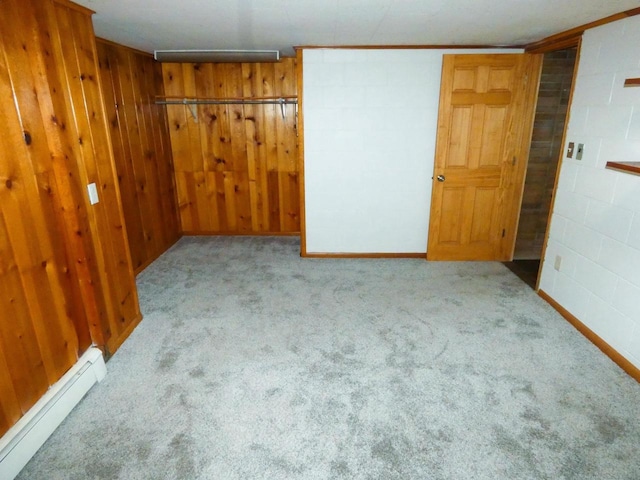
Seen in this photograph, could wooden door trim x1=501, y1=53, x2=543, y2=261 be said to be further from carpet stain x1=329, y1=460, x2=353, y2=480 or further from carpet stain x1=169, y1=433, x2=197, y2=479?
A: carpet stain x1=169, y1=433, x2=197, y2=479

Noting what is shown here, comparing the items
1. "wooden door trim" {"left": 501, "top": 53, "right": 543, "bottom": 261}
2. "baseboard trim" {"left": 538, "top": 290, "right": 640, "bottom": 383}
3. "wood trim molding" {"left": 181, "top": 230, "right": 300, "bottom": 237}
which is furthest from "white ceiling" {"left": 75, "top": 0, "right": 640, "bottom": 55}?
"wood trim molding" {"left": 181, "top": 230, "right": 300, "bottom": 237}

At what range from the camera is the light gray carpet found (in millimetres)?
1807

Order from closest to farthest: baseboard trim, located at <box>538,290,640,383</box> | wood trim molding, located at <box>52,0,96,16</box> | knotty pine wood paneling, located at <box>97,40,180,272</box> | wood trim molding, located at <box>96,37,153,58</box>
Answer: wood trim molding, located at <box>52,0,96,16</box> < baseboard trim, located at <box>538,290,640,383</box> < wood trim molding, located at <box>96,37,153,58</box> < knotty pine wood paneling, located at <box>97,40,180,272</box>

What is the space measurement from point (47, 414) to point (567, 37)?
4.27 meters

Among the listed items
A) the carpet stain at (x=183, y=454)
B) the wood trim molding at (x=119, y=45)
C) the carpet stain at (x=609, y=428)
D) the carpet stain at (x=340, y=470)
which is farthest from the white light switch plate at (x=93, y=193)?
the carpet stain at (x=609, y=428)

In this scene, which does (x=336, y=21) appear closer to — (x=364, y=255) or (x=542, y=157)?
(x=364, y=255)

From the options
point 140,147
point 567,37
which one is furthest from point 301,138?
point 567,37

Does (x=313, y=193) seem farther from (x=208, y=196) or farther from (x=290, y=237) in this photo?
(x=208, y=196)

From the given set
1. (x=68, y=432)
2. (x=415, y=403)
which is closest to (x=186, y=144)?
(x=68, y=432)

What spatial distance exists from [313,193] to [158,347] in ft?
7.31

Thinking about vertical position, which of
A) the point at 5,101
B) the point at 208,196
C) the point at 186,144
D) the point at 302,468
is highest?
the point at 5,101

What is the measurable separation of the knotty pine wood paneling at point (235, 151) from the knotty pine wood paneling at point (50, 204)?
2.33 m

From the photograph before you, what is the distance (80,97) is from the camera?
90.5 inches

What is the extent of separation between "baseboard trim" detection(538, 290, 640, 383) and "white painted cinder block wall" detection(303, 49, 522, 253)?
1.47m
